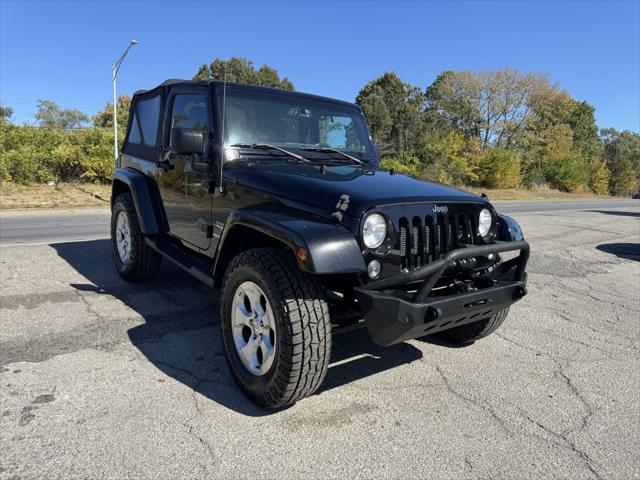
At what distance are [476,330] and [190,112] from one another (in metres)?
2.92

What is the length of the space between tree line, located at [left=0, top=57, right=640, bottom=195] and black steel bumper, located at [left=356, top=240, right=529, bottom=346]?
58.8 ft

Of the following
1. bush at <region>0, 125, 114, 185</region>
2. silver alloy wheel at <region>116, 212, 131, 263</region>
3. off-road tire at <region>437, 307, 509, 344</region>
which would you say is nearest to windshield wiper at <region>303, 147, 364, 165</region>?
off-road tire at <region>437, 307, 509, 344</region>

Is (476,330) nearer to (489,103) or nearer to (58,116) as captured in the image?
(489,103)

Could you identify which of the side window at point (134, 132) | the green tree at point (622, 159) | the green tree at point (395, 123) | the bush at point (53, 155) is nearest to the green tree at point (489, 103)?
the green tree at point (395, 123)

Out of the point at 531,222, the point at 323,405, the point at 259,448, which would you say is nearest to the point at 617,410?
the point at 323,405

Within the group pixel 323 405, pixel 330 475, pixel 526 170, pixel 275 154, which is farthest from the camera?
pixel 526 170

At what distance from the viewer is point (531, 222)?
504 inches

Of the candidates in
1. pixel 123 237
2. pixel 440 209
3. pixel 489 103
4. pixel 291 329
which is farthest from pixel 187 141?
pixel 489 103

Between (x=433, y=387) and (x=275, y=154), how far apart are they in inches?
78.1

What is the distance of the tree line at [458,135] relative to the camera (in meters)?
18.0

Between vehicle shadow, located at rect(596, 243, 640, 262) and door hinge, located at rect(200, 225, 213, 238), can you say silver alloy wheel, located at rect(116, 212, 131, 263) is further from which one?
vehicle shadow, located at rect(596, 243, 640, 262)

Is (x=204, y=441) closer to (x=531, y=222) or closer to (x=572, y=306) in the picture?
(x=572, y=306)

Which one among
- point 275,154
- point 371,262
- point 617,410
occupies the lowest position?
point 617,410

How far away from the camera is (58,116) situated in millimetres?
64312
